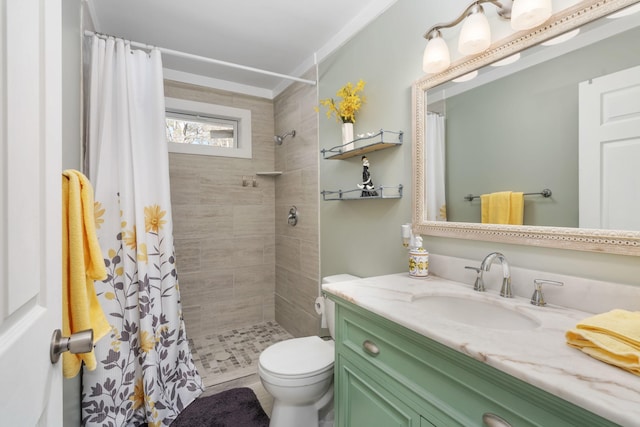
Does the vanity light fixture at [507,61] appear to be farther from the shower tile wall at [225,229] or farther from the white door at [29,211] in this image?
the shower tile wall at [225,229]

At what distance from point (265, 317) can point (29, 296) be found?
108 inches

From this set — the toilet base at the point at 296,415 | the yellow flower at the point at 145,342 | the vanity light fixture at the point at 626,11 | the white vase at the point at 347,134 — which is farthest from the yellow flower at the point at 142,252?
the vanity light fixture at the point at 626,11

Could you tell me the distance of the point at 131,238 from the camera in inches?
70.7

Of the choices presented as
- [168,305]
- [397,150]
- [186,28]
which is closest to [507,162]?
[397,150]

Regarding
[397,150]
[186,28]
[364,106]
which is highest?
[186,28]

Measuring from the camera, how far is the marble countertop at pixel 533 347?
0.55m

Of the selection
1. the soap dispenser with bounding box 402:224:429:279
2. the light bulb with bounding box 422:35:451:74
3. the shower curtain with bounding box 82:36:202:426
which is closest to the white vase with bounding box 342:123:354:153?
the light bulb with bounding box 422:35:451:74

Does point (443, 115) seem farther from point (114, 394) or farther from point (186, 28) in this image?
point (114, 394)

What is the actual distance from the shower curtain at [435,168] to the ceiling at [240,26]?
79cm

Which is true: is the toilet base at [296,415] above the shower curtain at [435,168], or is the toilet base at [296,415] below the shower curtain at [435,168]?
below

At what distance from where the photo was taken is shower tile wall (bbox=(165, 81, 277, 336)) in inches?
108

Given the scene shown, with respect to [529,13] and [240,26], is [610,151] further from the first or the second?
[240,26]

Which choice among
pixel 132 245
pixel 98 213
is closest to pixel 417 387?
pixel 132 245

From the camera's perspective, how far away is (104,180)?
1731 millimetres
